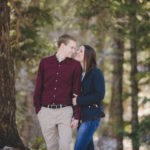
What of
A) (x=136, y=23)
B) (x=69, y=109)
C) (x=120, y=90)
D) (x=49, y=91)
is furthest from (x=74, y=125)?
(x=120, y=90)

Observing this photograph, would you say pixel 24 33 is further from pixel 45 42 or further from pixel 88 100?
pixel 88 100

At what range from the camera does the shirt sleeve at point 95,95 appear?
15.2 feet

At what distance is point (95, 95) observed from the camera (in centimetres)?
468

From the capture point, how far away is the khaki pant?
455 cm

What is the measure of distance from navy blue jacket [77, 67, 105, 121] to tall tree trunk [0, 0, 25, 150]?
1344mm

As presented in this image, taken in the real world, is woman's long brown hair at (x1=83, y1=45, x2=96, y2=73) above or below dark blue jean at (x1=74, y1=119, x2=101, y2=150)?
above

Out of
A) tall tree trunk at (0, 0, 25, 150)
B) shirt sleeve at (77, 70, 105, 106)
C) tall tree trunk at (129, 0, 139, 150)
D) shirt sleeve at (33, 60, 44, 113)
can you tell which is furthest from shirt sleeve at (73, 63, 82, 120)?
tall tree trunk at (129, 0, 139, 150)

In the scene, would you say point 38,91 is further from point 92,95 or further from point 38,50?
point 38,50

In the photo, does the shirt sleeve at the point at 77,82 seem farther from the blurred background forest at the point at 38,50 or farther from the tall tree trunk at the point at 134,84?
the tall tree trunk at the point at 134,84

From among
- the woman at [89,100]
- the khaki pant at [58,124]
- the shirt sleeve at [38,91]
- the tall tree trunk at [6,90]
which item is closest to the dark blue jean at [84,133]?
the woman at [89,100]

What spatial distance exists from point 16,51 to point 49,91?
3.95m

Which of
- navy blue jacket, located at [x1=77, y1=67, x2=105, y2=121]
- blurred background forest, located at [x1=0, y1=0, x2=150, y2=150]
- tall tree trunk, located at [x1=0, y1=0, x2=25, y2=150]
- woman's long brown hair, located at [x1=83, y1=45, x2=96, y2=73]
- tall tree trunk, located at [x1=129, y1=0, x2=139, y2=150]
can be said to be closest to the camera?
navy blue jacket, located at [x1=77, y1=67, x2=105, y2=121]

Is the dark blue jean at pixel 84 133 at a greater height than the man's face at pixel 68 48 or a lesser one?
lesser

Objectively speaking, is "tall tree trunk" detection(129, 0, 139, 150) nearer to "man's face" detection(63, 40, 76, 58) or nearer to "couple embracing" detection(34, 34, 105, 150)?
"couple embracing" detection(34, 34, 105, 150)
